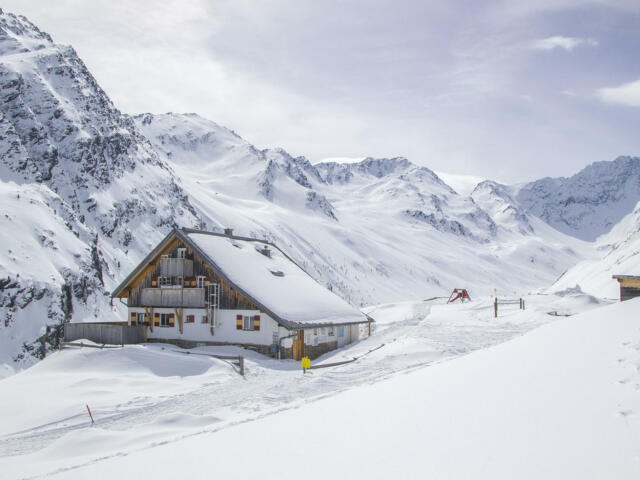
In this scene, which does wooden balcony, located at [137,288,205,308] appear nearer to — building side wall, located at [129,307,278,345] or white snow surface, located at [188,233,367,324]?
building side wall, located at [129,307,278,345]

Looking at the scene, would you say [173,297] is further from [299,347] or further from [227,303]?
[299,347]

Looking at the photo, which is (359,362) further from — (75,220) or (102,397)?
(75,220)

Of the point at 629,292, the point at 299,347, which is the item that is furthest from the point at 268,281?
the point at 629,292

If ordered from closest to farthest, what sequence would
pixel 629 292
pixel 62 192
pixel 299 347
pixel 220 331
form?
1. pixel 629 292
2. pixel 299 347
3. pixel 220 331
4. pixel 62 192

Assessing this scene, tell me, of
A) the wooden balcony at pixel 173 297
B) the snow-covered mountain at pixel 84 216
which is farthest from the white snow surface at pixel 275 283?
the snow-covered mountain at pixel 84 216

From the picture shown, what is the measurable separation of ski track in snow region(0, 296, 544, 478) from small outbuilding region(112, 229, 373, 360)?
182 centimetres

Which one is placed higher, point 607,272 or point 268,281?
point 268,281

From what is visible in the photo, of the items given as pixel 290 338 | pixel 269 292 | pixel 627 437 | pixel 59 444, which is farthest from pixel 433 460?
pixel 269 292

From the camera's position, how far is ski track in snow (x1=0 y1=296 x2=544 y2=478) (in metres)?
16.4

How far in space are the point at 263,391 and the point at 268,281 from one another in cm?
1379

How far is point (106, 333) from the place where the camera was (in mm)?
32312

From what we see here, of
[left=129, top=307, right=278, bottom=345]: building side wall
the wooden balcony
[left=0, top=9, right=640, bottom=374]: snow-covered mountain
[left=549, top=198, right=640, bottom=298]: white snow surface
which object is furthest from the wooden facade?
[left=549, top=198, right=640, bottom=298]: white snow surface

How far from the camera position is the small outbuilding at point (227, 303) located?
102 ft

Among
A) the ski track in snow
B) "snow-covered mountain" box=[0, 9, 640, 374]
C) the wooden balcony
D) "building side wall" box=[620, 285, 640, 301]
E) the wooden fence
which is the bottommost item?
the ski track in snow
